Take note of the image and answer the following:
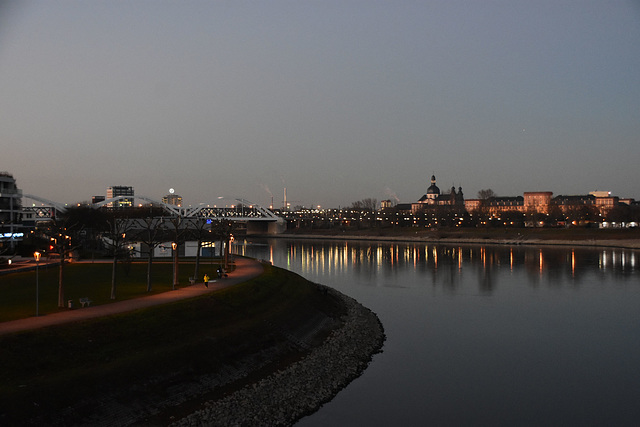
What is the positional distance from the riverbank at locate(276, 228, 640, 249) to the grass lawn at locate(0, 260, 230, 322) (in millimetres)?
73914

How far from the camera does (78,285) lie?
84.2 feet

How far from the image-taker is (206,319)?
19828 millimetres

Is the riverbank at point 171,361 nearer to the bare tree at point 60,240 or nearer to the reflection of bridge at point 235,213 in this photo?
the bare tree at point 60,240

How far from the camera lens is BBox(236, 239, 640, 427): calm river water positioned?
16062 mm

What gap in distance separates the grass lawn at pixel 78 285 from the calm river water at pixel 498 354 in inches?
416

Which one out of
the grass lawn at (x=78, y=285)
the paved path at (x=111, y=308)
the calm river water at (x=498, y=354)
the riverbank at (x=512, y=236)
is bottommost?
the calm river water at (x=498, y=354)

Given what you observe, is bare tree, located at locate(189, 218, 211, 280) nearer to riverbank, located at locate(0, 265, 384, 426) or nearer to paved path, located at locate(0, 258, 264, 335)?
paved path, located at locate(0, 258, 264, 335)

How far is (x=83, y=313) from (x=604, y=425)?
16290mm

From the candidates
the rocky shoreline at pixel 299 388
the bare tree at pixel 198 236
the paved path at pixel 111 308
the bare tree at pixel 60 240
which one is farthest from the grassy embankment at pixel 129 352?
the bare tree at pixel 198 236

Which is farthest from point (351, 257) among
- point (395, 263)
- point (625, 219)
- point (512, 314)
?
point (625, 219)

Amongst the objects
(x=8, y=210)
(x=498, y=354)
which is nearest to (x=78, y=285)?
(x=498, y=354)

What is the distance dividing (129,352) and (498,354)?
562 inches

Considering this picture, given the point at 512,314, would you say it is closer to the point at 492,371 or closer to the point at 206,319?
the point at 492,371

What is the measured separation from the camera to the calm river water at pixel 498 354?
16.1 metres
